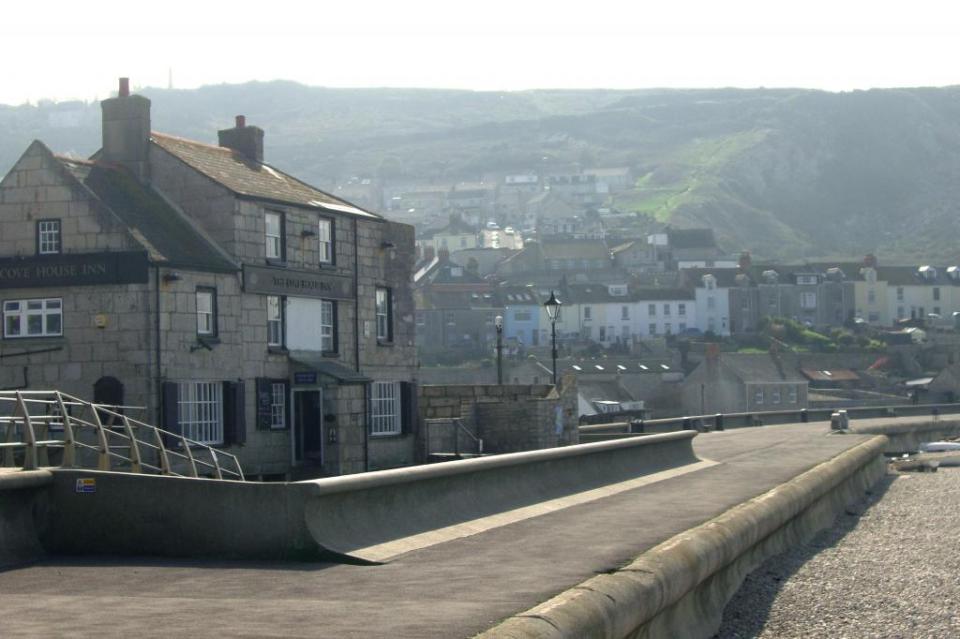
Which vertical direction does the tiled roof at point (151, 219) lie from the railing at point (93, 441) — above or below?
above

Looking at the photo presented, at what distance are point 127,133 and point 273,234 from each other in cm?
398

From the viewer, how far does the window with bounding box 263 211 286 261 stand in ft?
112

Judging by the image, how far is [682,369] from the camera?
436 ft

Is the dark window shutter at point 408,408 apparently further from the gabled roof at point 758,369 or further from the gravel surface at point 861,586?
the gabled roof at point 758,369

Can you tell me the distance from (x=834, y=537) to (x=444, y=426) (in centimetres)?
1787

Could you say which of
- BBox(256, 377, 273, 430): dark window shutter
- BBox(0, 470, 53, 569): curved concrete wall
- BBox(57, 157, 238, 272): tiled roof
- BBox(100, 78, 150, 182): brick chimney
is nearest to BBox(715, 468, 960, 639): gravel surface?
BBox(0, 470, 53, 569): curved concrete wall

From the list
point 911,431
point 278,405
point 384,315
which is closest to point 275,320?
point 278,405

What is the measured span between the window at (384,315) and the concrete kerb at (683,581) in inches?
685

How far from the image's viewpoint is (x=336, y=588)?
11633 millimetres

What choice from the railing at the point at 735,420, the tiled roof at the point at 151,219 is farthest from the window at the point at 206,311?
the railing at the point at 735,420

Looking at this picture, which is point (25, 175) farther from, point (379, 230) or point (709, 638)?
point (709, 638)

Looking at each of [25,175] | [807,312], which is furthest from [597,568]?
[807,312]

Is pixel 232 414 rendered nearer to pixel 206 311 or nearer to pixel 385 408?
pixel 206 311

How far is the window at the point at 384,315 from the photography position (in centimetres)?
3975
